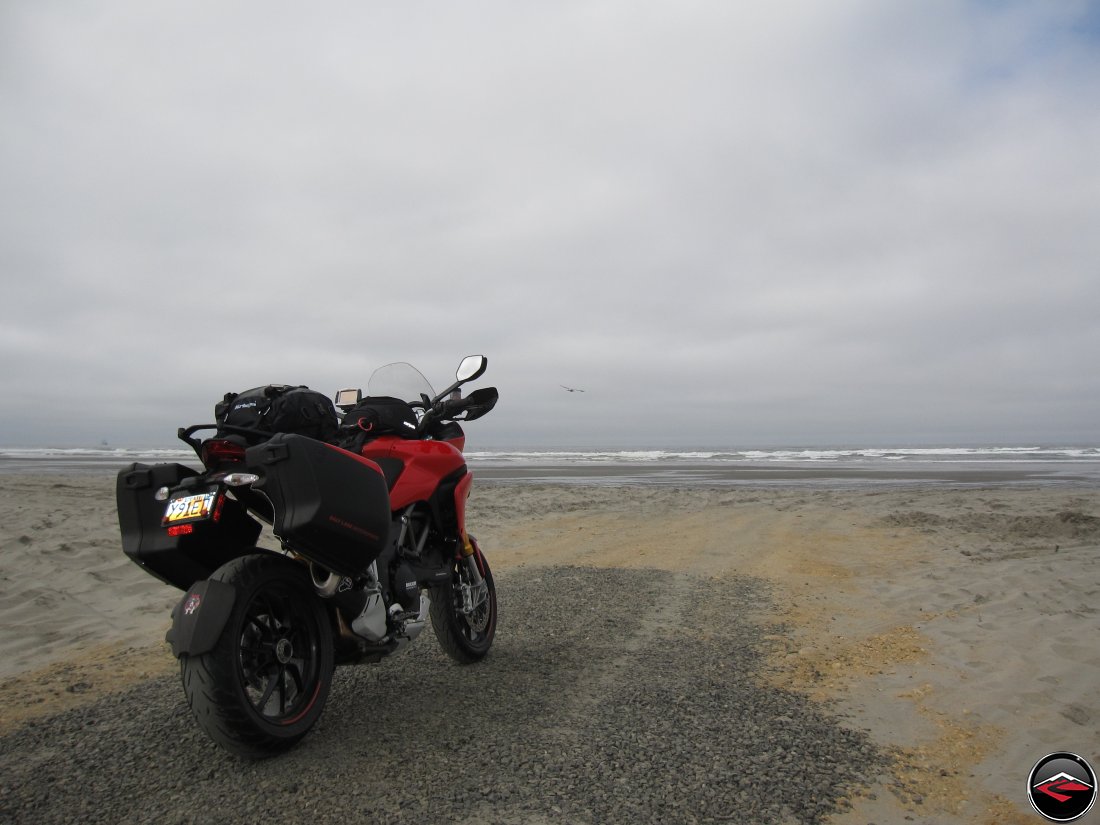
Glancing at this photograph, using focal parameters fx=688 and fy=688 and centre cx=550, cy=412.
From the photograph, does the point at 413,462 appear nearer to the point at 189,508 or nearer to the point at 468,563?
the point at 468,563

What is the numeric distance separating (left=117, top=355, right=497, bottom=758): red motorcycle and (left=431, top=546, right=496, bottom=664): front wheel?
15.1 inches

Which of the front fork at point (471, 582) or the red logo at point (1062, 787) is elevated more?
the front fork at point (471, 582)

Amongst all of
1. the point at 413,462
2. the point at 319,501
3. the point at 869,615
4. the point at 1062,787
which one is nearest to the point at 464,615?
the point at 413,462

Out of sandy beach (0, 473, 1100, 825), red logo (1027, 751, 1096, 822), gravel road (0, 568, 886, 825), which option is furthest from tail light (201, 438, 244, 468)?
red logo (1027, 751, 1096, 822)

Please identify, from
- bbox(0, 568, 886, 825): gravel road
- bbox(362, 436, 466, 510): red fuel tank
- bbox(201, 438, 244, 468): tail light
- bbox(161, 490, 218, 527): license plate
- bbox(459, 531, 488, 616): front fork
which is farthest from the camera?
bbox(459, 531, 488, 616): front fork

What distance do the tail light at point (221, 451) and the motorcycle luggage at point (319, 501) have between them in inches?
6.0

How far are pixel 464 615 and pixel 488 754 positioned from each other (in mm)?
1396

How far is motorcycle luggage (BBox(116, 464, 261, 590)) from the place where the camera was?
2922mm

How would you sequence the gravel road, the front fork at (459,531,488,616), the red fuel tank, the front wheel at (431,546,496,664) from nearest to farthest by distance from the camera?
the gravel road < the red fuel tank < the front wheel at (431,546,496,664) < the front fork at (459,531,488,616)

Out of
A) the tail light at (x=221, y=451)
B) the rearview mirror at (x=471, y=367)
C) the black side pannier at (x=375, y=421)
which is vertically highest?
the rearview mirror at (x=471, y=367)

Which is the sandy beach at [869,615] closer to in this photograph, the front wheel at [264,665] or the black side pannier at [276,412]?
the front wheel at [264,665]

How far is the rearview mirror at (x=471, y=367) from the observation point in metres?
4.32

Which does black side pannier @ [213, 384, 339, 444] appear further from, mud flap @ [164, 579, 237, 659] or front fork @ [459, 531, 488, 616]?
front fork @ [459, 531, 488, 616]

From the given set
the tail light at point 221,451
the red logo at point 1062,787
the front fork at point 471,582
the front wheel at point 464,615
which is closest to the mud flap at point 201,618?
the tail light at point 221,451
